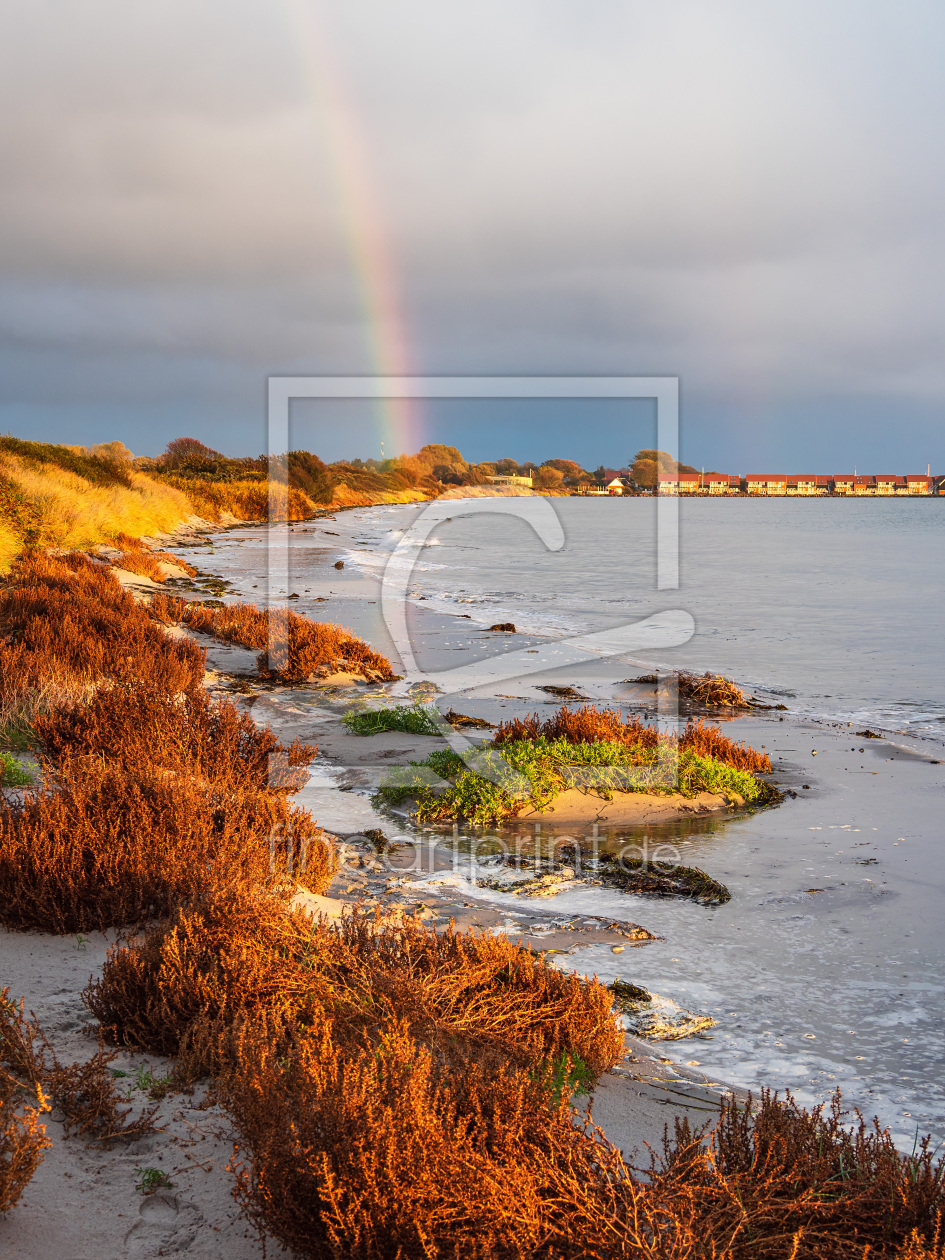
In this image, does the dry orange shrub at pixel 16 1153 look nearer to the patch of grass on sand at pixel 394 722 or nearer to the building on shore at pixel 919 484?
the patch of grass on sand at pixel 394 722

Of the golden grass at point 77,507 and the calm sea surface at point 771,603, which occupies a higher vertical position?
the golden grass at point 77,507

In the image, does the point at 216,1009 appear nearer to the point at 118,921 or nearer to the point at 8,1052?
the point at 8,1052

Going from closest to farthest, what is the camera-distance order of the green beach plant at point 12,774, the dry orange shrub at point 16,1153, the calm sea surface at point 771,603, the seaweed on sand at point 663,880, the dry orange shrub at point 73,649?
1. the dry orange shrub at point 16,1153
2. the seaweed on sand at point 663,880
3. the green beach plant at point 12,774
4. the dry orange shrub at point 73,649
5. the calm sea surface at point 771,603

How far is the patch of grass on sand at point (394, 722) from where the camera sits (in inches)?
352

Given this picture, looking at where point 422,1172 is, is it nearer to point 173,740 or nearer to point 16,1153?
point 16,1153

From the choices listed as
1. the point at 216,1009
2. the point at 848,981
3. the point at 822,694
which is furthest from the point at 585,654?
the point at 216,1009

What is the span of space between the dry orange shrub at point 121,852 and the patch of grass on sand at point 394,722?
3.91 metres

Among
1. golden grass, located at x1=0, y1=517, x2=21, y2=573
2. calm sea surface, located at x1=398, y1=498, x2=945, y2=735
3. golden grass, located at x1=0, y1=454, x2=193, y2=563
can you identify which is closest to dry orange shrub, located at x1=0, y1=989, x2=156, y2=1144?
calm sea surface, located at x1=398, y1=498, x2=945, y2=735

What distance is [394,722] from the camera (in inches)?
356

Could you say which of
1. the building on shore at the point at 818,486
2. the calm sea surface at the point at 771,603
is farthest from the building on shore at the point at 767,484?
the calm sea surface at the point at 771,603

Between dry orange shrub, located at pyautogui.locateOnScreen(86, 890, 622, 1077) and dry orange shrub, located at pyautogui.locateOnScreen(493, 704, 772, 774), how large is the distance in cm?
423

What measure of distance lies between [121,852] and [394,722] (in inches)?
202

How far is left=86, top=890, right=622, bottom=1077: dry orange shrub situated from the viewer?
118 inches

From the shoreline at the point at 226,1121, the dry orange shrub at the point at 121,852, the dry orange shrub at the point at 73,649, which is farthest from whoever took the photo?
the dry orange shrub at the point at 73,649
